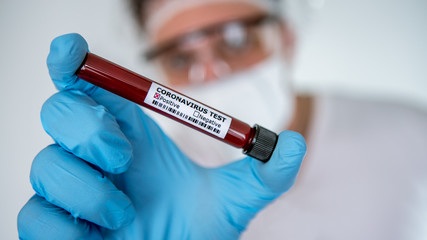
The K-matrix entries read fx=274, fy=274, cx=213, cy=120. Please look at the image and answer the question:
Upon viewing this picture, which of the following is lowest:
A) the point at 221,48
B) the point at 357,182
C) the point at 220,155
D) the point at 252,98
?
the point at 220,155

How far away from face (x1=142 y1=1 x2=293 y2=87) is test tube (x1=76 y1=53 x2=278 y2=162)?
79cm

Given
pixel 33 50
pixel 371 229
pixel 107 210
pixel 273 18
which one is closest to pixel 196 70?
pixel 273 18

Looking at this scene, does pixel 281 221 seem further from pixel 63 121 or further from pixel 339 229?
pixel 63 121

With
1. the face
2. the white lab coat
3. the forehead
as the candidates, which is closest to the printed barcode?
the white lab coat

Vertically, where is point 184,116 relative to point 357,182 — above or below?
below

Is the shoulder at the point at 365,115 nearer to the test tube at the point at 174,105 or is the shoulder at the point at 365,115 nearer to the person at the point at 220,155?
the person at the point at 220,155

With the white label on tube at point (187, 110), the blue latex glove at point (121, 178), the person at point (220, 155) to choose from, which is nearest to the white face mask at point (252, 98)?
the person at point (220, 155)

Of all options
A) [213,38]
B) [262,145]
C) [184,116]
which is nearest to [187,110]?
[184,116]

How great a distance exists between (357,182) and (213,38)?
42.6 inches

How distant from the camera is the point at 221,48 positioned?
5.23 feet

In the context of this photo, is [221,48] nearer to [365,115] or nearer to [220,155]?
[220,155]

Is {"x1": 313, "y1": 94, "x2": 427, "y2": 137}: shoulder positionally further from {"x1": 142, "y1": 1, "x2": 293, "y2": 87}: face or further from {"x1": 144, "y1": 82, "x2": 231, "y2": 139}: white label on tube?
{"x1": 144, "y1": 82, "x2": 231, "y2": 139}: white label on tube

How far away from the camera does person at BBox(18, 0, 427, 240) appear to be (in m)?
0.71

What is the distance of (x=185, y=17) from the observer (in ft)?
5.11
